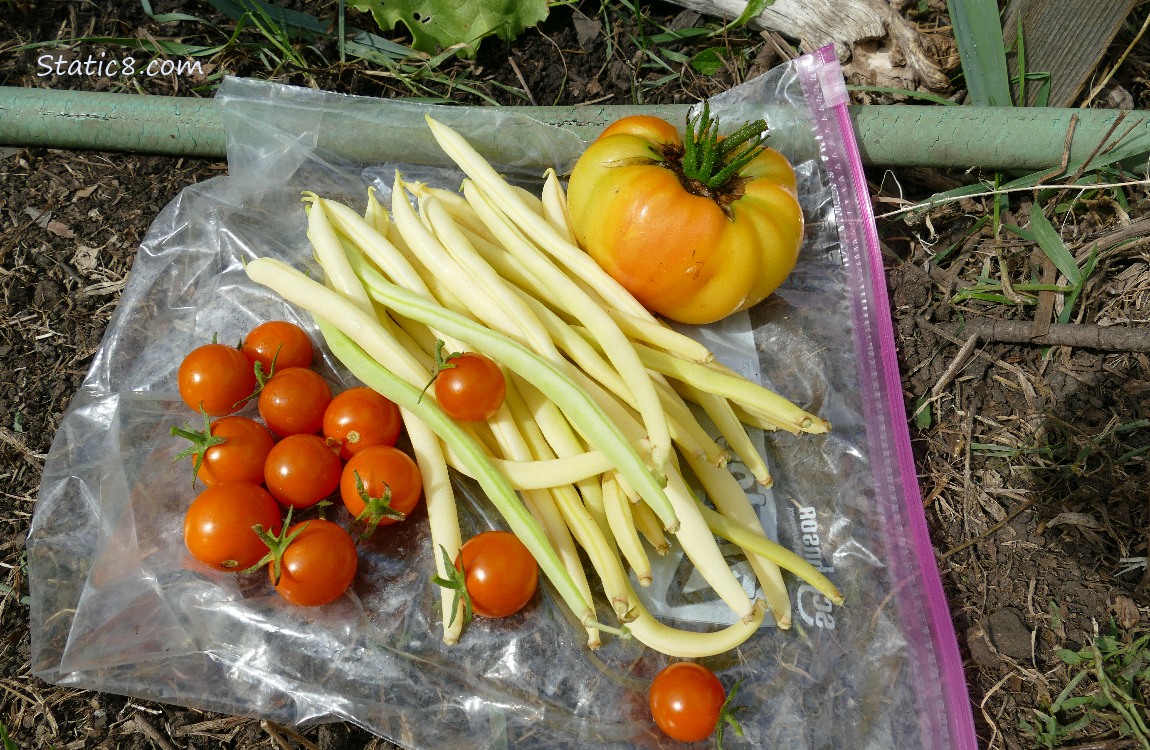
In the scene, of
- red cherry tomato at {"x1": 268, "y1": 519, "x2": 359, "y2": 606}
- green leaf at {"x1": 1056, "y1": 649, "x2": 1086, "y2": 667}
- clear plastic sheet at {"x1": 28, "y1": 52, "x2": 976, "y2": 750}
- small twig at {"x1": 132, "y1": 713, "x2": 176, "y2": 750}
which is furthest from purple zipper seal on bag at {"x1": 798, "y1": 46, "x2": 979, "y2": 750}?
small twig at {"x1": 132, "y1": 713, "x2": 176, "y2": 750}

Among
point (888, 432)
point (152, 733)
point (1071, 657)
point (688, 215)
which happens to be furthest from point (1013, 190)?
point (152, 733)

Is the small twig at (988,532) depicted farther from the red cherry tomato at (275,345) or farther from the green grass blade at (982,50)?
the red cherry tomato at (275,345)

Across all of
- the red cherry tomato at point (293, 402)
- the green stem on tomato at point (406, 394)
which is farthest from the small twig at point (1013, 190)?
the red cherry tomato at point (293, 402)

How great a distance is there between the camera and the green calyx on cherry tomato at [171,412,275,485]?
6.40 ft

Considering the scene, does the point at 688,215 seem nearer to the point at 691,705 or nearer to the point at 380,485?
the point at 380,485

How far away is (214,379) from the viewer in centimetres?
205

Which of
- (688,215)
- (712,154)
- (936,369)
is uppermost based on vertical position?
(712,154)

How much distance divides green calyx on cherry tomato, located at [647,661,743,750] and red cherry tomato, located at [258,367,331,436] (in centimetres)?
104

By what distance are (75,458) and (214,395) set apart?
44 centimetres

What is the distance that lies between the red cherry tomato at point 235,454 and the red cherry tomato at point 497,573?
553 mm

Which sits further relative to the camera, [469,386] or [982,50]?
[982,50]

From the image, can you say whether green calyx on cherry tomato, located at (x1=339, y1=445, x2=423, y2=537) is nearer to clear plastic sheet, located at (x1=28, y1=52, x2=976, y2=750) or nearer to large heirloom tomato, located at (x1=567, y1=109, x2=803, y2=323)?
clear plastic sheet, located at (x1=28, y1=52, x2=976, y2=750)

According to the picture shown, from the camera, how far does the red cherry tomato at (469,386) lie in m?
1.84

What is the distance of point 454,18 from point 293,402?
1.55 meters
